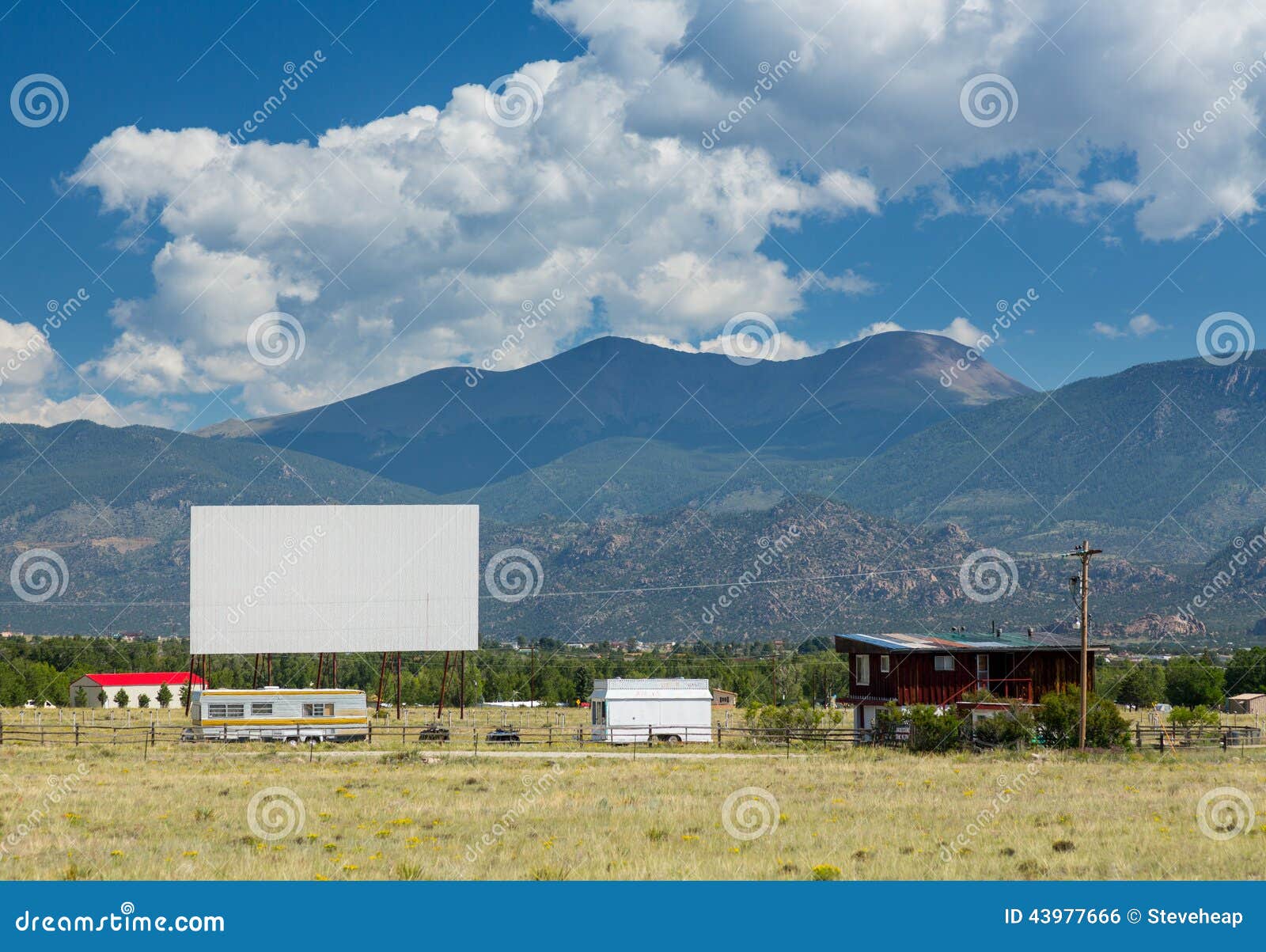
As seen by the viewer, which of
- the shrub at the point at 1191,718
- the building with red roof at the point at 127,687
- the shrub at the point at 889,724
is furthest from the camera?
the building with red roof at the point at 127,687

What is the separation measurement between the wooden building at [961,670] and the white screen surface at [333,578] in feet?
70.3

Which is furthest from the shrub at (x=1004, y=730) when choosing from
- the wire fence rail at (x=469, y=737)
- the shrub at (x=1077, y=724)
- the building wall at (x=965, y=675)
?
the building wall at (x=965, y=675)

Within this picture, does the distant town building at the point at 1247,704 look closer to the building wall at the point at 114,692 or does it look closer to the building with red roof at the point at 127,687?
the building with red roof at the point at 127,687

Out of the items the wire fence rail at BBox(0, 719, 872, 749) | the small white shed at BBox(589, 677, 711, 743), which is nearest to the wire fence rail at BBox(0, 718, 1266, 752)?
the wire fence rail at BBox(0, 719, 872, 749)

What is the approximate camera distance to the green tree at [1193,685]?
95938 mm

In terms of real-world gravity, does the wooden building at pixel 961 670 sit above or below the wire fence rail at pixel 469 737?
above

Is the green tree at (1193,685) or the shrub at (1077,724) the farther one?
the green tree at (1193,685)

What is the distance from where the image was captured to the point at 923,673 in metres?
54.2

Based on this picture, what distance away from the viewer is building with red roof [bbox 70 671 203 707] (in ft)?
336

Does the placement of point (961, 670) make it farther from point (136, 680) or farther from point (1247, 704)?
point (136, 680)

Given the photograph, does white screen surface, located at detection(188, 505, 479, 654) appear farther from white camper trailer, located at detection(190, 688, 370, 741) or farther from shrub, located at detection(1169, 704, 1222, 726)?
shrub, located at detection(1169, 704, 1222, 726)

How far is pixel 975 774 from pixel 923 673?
69.2ft

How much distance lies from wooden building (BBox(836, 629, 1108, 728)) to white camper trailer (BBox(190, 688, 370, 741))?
A: 21.7 meters

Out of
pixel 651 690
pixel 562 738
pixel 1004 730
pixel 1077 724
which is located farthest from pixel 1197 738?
pixel 562 738
